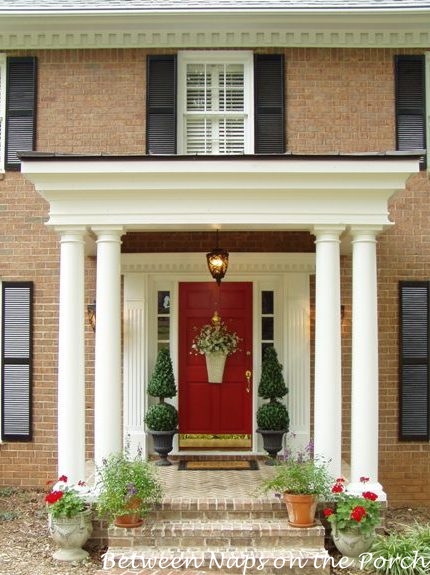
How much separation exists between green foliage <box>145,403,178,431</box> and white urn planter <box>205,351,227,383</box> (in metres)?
0.85

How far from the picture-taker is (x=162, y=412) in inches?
325

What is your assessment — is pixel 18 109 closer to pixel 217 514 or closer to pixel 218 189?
pixel 218 189

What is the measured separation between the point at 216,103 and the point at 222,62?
1.95ft

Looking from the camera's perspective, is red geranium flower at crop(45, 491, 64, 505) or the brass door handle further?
the brass door handle

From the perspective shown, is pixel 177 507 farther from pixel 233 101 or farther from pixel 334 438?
pixel 233 101

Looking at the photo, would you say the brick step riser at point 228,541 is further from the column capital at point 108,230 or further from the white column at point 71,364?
the column capital at point 108,230

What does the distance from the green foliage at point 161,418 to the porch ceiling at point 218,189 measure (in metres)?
2.70

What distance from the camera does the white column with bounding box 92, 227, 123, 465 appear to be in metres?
6.75

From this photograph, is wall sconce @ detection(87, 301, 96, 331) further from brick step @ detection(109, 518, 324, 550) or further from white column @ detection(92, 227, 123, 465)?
brick step @ detection(109, 518, 324, 550)

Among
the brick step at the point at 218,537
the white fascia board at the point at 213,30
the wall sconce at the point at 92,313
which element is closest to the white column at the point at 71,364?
the brick step at the point at 218,537

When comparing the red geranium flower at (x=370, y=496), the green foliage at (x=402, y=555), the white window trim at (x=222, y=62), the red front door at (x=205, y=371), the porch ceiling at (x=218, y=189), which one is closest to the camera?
the green foliage at (x=402, y=555)

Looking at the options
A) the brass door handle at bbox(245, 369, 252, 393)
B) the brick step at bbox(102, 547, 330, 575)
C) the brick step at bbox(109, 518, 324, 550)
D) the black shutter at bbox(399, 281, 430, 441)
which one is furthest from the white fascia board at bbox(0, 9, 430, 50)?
the brick step at bbox(102, 547, 330, 575)

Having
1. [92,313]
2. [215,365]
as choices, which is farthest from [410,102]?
[92,313]

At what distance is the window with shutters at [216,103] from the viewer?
8.79 m
